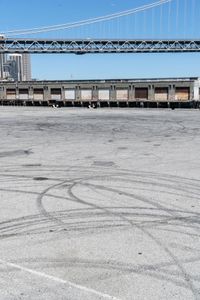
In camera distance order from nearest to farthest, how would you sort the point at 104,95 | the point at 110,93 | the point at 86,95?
the point at 110,93, the point at 104,95, the point at 86,95

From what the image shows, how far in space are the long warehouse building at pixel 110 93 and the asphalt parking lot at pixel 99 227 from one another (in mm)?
62049

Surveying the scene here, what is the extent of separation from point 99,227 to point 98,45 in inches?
5557

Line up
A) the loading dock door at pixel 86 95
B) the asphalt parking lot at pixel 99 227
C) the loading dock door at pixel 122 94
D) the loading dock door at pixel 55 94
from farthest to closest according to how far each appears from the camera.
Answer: the loading dock door at pixel 55 94 < the loading dock door at pixel 86 95 < the loading dock door at pixel 122 94 < the asphalt parking lot at pixel 99 227

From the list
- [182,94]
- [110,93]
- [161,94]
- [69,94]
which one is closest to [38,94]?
[69,94]

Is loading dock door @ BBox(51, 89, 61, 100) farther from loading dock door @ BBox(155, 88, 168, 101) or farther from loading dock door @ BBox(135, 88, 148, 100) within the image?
loading dock door @ BBox(155, 88, 168, 101)

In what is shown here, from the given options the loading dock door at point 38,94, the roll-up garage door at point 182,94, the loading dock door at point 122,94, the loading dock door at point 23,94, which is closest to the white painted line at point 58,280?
the roll-up garage door at point 182,94

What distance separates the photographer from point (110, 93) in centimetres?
8888

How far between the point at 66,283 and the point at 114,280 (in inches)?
28.7

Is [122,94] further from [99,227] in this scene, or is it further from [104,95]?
[99,227]

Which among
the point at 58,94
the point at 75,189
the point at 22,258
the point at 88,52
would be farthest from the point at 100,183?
the point at 88,52

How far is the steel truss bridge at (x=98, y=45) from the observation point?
470 ft

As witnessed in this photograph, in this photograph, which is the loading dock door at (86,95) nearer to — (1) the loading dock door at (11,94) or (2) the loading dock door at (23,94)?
(2) the loading dock door at (23,94)

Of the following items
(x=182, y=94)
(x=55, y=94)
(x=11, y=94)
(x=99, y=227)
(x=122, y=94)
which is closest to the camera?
(x=99, y=227)

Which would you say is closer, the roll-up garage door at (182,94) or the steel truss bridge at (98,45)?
the roll-up garage door at (182,94)
